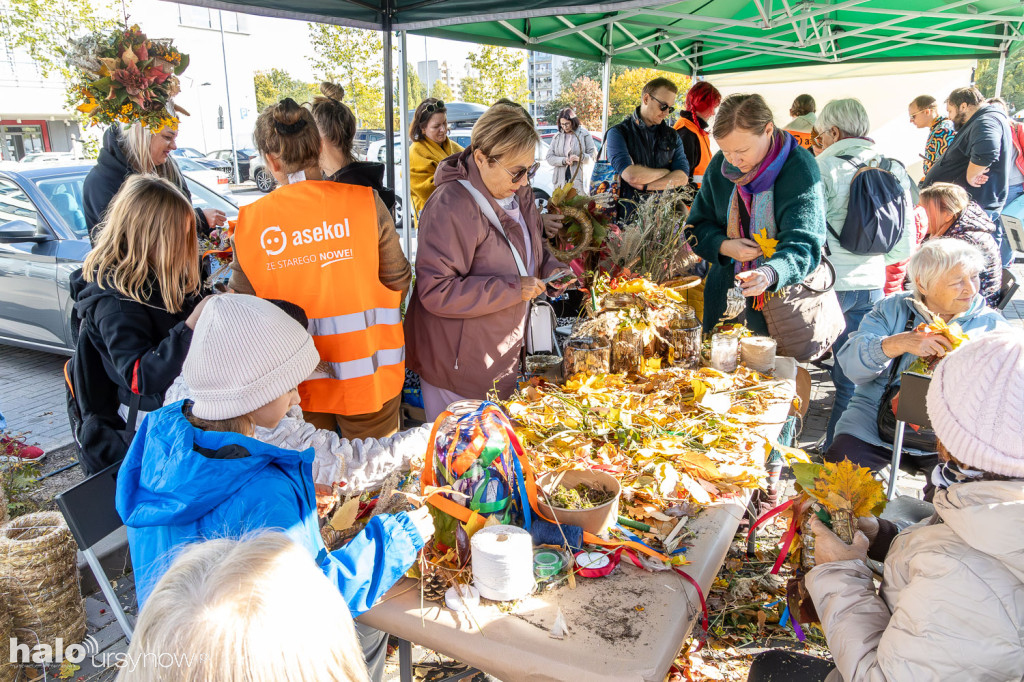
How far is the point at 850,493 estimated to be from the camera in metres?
1.56

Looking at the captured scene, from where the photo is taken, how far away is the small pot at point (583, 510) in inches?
61.3

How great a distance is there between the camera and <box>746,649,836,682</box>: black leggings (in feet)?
5.27

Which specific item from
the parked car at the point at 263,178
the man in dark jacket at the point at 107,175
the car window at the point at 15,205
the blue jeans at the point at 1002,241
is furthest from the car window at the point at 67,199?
the blue jeans at the point at 1002,241

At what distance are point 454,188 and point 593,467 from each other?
1229 mm

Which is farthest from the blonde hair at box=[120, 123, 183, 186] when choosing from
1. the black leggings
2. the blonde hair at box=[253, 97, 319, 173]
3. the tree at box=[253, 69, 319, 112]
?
the tree at box=[253, 69, 319, 112]

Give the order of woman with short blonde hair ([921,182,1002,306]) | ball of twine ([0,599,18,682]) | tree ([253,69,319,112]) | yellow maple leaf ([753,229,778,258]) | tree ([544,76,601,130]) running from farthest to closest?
tree ([253,69,319,112]), tree ([544,76,601,130]), woman with short blonde hair ([921,182,1002,306]), yellow maple leaf ([753,229,778,258]), ball of twine ([0,599,18,682])

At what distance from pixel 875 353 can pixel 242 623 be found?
268 centimetres

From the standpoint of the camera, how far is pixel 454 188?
254cm

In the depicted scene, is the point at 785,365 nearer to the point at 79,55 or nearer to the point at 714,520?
the point at 714,520

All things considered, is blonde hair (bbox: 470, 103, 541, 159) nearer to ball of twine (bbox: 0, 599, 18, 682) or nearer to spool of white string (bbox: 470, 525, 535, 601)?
spool of white string (bbox: 470, 525, 535, 601)

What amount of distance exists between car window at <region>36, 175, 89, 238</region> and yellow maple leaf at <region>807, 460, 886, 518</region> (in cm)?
531

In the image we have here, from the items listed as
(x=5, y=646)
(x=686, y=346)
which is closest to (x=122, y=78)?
(x=5, y=646)

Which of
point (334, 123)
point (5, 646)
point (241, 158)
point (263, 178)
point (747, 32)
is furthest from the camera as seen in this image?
point (241, 158)

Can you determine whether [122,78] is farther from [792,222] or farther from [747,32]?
[747,32]
